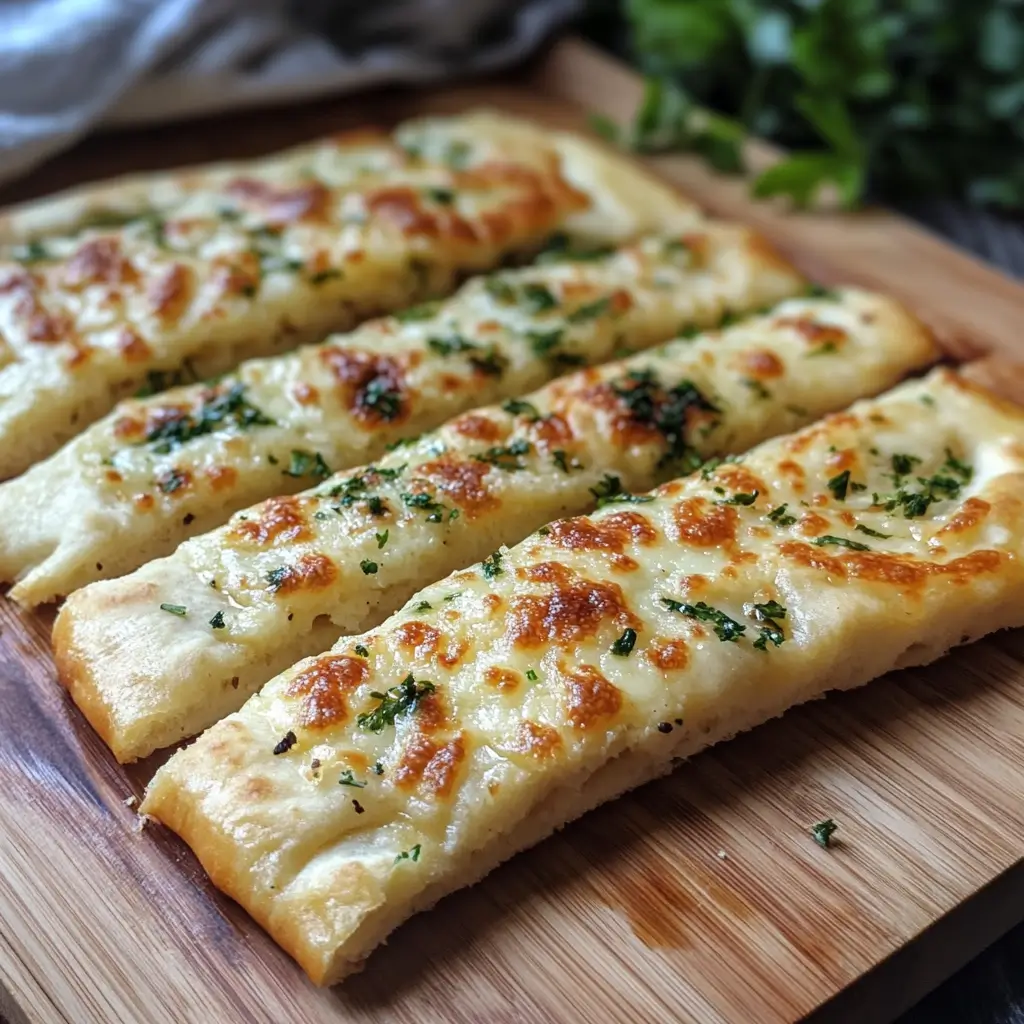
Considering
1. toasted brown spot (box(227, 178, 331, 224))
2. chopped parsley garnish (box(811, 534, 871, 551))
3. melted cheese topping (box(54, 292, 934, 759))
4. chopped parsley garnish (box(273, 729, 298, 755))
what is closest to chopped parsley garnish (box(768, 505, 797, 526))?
chopped parsley garnish (box(811, 534, 871, 551))

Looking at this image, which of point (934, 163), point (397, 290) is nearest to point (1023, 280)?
point (934, 163)

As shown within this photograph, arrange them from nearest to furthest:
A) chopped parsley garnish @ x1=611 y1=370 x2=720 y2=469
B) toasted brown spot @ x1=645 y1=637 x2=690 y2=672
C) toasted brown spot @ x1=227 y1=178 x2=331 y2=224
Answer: toasted brown spot @ x1=645 y1=637 x2=690 y2=672, chopped parsley garnish @ x1=611 y1=370 x2=720 y2=469, toasted brown spot @ x1=227 y1=178 x2=331 y2=224

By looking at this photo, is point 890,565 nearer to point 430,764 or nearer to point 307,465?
point 430,764

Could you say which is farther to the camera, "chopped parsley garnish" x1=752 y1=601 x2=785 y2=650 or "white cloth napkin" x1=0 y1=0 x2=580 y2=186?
"white cloth napkin" x1=0 y1=0 x2=580 y2=186

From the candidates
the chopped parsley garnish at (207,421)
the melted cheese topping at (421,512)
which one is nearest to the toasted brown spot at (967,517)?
the melted cheese topping at (421,512)

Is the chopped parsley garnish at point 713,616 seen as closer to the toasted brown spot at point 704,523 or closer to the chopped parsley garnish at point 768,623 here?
the chopped parsley garnish at point 768,623

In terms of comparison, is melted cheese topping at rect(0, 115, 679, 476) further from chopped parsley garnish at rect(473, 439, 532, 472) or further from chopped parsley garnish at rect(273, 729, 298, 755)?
chopped parsley garnish at rect(273, 729, 298, 755)

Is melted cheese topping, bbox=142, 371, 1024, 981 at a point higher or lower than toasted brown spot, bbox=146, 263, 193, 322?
lower

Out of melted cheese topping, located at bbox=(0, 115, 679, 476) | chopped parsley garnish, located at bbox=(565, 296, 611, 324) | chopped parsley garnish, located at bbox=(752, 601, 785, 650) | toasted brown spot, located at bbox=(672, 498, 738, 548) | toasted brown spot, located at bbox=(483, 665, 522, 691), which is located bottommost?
chopped parsley garnish, located at bbox=(752, 601, 785, 650)
